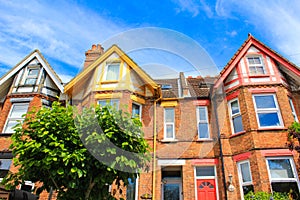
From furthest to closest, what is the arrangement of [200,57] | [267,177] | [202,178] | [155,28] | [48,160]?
1. [202,178]
2. [267,177]
3. [200,57]
4. [155,28]
5. [48,160]

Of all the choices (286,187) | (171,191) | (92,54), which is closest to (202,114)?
(171,191)

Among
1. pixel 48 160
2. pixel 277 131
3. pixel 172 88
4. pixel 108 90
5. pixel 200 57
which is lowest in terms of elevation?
pixel 48 160

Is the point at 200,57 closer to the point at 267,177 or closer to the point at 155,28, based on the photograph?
the point at 155,28

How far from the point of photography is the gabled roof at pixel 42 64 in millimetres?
13453

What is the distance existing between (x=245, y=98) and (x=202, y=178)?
4414mm

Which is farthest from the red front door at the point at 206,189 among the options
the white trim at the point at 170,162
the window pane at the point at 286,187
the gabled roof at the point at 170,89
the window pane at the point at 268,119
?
the gabled roof at the point at 170,89

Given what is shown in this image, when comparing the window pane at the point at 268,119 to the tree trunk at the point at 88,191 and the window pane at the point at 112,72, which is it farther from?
the tree trunk at the point at 88,191

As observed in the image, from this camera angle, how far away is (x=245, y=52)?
12.5 meters

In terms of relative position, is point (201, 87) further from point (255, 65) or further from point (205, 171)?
point (205, 171)

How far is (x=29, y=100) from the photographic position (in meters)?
12.8

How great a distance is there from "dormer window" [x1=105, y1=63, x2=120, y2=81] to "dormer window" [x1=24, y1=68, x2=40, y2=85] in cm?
453

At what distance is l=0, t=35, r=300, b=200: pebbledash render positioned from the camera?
9906 mm

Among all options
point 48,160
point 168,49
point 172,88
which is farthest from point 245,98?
point 48,160

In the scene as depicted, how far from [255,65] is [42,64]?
12.4 m
